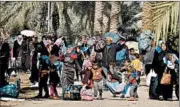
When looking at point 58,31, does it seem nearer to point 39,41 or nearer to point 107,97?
point 39,41

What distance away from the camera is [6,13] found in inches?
347

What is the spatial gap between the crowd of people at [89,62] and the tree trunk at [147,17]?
236 millimetres

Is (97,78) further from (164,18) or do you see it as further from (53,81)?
(164,18)

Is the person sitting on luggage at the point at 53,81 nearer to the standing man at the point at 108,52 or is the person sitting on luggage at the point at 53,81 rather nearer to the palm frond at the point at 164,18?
the standing man at the point at 108,52

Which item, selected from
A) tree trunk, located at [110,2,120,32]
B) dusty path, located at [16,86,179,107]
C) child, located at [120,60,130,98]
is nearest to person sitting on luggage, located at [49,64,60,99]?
dusty path, located at [16,86,179,107]

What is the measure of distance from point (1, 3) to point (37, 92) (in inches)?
65.1

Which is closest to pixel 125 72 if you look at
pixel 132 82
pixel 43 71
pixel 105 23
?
pixel 132 82

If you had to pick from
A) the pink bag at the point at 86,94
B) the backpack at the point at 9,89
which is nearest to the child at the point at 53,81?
the pink bag at the point at 86,94

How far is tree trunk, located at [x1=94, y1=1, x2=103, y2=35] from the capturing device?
344 inches

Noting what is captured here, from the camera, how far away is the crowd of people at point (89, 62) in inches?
343

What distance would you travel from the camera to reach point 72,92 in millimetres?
8852

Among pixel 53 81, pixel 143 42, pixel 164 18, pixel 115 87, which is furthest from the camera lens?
pixel 53 81

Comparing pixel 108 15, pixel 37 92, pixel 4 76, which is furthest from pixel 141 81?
pixel 4 76

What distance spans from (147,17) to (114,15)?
0.58 metres
